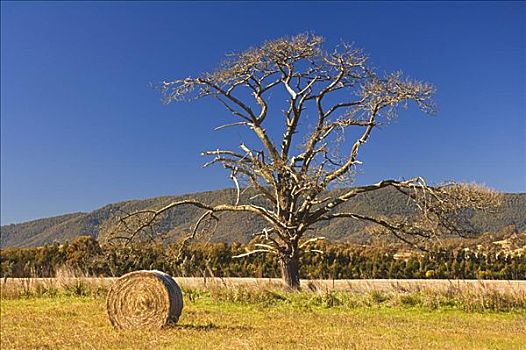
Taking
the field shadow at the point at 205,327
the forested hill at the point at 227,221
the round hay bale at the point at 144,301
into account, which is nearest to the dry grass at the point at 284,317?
the field shadow at the point at 205,327

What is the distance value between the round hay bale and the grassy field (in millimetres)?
385

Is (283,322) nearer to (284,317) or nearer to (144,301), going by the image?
(284,317)

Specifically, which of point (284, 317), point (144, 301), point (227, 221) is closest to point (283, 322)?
point (284, 317)

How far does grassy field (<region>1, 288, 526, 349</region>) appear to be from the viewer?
10.5 metres

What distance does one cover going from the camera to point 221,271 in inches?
1118

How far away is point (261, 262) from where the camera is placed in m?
29.6

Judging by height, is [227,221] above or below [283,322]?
above

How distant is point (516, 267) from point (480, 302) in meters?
8.13

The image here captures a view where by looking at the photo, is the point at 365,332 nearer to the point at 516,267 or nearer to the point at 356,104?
the point at 356,104

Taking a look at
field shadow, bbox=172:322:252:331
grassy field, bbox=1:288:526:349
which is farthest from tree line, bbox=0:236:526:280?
field shadow, bbox=172:322:252:331

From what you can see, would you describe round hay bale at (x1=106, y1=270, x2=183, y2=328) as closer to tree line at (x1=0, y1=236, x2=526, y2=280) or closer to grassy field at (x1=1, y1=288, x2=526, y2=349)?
grassy field at (x1=1, y1=288, x2=526, y2=349)

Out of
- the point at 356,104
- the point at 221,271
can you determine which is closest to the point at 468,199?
the point at 356,104

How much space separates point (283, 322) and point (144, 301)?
2.91 meters

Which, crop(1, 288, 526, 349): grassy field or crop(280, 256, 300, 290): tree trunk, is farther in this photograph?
crop(280, 256, 300, 290): tree trunk
